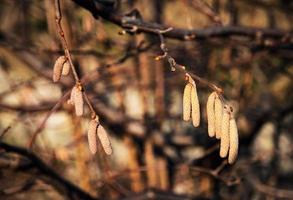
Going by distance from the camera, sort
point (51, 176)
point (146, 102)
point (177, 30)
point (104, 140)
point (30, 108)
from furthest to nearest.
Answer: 1. point (146, 102)
2. point (30, 108)
3. point (51, 176)
4. point (177, 30)
5. point (104, 140)

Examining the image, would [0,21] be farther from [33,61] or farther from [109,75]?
[109,75]

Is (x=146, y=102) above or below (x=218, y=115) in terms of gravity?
below

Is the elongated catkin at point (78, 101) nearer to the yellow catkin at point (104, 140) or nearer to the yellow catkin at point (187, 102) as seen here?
the yellow catkin at point (104, 140)

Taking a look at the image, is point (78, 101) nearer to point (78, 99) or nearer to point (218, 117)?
point (78, 99)

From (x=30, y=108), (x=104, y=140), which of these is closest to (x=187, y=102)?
(x=104, y=140)

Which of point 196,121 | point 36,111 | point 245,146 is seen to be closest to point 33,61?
point 36,111
